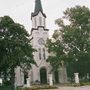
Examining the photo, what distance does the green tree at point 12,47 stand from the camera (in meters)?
41.8

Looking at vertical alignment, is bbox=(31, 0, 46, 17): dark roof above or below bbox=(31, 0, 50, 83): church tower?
above

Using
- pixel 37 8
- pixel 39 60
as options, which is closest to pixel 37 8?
pixel 37 8

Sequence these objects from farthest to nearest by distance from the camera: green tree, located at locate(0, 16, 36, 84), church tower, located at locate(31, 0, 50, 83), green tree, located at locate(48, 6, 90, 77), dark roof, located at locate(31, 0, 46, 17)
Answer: dark roof, located at locate(31, 0, 46, 17)
church tower, located at locate(31, 0, 50, 83)
green tree, located at locate(48, 6, 90, 77)
green tree, located at locate(0, 16, 36, 84)

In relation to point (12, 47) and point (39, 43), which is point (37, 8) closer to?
point (39, 43)

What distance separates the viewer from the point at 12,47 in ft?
140

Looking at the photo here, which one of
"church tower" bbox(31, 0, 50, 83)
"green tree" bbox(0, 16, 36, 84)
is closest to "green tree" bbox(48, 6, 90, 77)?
"church tower" bbox(31, 0, 50, 83)

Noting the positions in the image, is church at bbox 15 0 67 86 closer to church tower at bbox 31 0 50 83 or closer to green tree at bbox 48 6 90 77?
church tower at bbox 31 0 50 83

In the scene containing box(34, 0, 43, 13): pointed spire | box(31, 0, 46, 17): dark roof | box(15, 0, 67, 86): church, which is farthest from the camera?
box(34, 0, 43, 13): pointed spire

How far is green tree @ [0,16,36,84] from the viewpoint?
41.8m

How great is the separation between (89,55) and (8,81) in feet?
51.9

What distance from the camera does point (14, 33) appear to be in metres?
44.6

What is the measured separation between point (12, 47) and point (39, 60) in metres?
21.7

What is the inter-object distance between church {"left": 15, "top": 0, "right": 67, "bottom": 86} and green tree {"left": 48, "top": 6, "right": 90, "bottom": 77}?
5.31 meters

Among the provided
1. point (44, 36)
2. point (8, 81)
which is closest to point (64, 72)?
point (44, 36)
